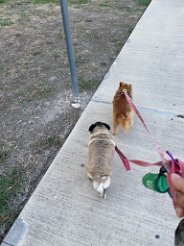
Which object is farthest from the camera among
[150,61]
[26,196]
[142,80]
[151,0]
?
[151,0]

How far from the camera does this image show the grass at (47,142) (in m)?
3.82

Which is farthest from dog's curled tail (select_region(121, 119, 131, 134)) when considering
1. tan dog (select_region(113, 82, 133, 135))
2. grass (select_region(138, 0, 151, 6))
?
grass (select_region(138, 0, 151, 6))

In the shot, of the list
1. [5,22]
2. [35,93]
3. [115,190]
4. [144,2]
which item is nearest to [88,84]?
[35,93]

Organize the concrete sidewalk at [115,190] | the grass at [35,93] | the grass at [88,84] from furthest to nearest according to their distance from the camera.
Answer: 1. the grass at [88,84]
2. the grass at [35,93]
3. the concrete sidewalk at [115,190]

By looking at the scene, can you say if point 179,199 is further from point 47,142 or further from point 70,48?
point 70,48

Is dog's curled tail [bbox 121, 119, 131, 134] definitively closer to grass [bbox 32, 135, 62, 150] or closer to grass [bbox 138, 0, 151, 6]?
grass [bbox 32, 135, 62, 150]

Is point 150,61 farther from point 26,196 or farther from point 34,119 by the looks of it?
point 26,196

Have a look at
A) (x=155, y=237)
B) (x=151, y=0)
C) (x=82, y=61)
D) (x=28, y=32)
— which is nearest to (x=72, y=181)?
(x=155, y=237)

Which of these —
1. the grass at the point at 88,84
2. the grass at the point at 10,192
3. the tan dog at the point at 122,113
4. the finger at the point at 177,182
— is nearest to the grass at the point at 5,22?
the grass at the point at 88,84

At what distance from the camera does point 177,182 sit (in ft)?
4.90

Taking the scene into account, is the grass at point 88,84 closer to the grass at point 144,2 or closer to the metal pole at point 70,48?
the metal pole at point 70,48

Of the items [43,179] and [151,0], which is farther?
[151,0]

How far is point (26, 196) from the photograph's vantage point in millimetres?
3277

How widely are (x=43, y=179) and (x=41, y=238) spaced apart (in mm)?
653
